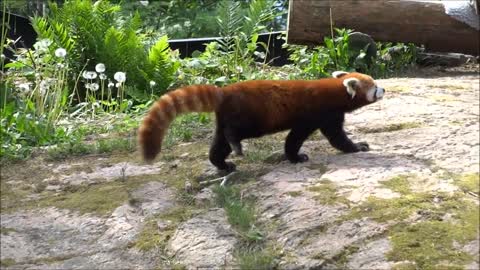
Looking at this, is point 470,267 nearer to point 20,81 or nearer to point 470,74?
point 470,74

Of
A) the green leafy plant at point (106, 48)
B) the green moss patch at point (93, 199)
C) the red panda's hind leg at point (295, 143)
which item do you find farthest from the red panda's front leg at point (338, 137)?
the green leafy plant at point (106, 48)

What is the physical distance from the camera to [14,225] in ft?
12.8

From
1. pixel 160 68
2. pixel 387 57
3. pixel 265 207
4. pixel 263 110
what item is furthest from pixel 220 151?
pixel 387 57

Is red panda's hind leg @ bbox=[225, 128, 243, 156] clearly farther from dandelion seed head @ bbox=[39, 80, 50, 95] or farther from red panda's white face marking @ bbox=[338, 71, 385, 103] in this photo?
dandelion seed head @ bbox=[39, 80, 50, 95]

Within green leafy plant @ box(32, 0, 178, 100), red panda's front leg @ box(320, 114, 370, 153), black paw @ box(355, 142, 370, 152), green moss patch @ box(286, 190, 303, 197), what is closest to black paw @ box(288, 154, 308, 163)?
red panda's front leg @ box(320, 114, 370, 153)

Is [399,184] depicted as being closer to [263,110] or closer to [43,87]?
[263,110]

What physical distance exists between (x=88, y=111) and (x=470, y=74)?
313cm

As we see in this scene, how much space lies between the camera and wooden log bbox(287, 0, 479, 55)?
6.37m

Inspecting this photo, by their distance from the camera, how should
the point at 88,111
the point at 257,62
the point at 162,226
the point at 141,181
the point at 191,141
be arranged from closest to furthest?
the point at 162,226
the point at 141,181
the point at 191,141
the point at 88,111
the point at 257,62

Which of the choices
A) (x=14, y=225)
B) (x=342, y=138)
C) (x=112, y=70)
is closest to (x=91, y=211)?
(x=14, y=225)

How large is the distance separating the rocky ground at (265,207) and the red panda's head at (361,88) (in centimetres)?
22

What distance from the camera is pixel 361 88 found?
464 centimetres

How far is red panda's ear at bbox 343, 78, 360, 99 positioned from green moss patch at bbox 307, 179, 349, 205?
0.76 metres

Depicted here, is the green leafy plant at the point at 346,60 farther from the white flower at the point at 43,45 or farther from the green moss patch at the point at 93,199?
the green moss patch at the point at 93,199
